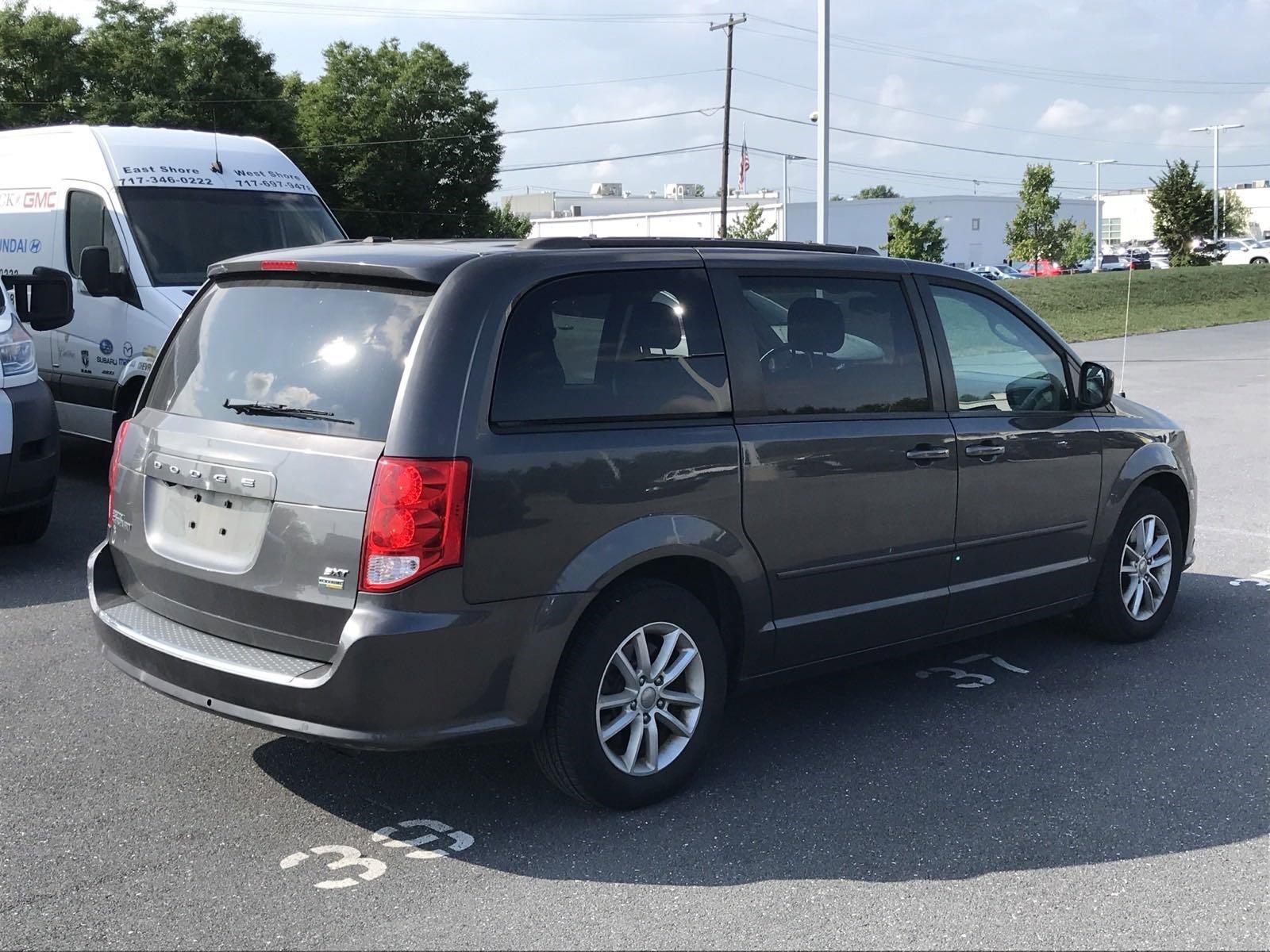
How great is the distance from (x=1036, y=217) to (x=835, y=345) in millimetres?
48286

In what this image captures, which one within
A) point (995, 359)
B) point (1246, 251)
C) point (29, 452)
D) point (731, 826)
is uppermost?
point (1246, 251)

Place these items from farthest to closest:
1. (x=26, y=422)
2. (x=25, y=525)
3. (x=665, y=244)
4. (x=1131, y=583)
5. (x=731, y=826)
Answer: (x=25, y=525)
(x=26, y=422)
(x=1131, y=583)
(x=665, y=244)
(x=731, y=826)

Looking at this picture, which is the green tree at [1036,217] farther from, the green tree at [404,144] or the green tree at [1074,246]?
the green tree at [404,144]

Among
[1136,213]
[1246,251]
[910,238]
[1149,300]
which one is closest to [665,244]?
[1149,300]

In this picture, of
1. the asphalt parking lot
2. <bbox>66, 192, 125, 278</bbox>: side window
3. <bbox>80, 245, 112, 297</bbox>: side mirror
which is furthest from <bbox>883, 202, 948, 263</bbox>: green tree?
the asphalt parking lot

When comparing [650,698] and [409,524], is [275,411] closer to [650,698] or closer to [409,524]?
[409,524]

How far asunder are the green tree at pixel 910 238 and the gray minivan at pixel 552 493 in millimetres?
39655

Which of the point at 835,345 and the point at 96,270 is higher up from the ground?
the point at 96,270

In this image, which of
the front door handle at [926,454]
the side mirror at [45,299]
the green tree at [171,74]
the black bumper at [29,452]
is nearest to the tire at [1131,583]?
the front door handle at [926,454]

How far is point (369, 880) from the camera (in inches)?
152

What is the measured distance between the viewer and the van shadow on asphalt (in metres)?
4.04

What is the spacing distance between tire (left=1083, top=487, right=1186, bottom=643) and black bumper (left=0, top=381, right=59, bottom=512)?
5.53 m

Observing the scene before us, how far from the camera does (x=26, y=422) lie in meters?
7.50

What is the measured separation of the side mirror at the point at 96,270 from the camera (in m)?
9.40
